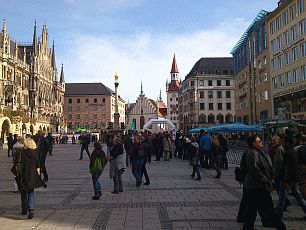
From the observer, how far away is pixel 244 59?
59469 millimetres

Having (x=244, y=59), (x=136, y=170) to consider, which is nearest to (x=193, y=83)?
(x=244, y=59)

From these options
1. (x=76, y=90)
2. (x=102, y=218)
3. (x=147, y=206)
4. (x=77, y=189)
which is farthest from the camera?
(x=76, y=90)

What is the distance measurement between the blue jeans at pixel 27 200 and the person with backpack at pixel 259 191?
15.7 feet

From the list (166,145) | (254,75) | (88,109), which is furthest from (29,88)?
(166,145)

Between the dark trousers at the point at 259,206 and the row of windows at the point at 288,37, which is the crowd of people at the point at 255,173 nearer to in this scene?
the dark trousers at the point at 259,206

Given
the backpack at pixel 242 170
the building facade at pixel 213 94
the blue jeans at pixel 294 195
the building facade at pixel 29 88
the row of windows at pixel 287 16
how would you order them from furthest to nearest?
1. the building facade at pixel 213 94
2. the building facade at pixel 29 88
3. the row of windows at pixel 287 16
4. the blue jeans at pixel 294 195
5. the backpack at pixel 242 170

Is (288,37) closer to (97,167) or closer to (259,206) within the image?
(97,167)

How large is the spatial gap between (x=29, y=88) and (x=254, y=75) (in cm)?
4672

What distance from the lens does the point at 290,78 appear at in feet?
133

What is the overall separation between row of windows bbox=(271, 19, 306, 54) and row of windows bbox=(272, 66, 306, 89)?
3518 mm

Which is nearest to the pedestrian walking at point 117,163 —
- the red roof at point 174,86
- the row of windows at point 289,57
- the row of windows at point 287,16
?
the row of windows at point 289,57

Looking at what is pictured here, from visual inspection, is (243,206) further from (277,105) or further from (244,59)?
(244,59)

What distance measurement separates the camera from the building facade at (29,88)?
198 feet

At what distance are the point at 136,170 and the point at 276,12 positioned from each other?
125ft
